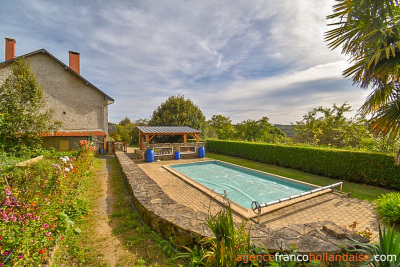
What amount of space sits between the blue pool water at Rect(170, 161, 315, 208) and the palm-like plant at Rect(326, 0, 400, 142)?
437cm

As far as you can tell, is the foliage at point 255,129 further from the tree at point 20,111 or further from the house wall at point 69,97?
the tree at point 20,111

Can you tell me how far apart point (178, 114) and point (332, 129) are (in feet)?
61.7

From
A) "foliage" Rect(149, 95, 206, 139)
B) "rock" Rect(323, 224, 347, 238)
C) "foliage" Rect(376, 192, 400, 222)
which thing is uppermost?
"foliage" Rect(149, 95, 206, 139)

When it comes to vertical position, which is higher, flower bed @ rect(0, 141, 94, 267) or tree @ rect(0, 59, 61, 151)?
tree @ rect(0, 59, 61, 151)

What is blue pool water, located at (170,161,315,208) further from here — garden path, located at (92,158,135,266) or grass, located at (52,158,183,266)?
garden path, located at (92,158,135,266)

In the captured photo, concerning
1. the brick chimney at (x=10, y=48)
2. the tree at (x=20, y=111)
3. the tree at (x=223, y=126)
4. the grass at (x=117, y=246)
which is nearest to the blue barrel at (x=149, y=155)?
the tree at (x=20, y=111)

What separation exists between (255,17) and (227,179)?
29.2ft

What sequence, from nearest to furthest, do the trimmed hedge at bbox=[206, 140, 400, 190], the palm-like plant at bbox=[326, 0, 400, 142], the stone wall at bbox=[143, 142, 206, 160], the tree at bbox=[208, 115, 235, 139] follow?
1. the palm-like plant at bbox=[326, 0, 400, 142]
2. the trimmed hedge at bbox=[206, 140, 400, 190]
3. the stone wall at bbox=[143, 142, 206, 160]
4. the tree at bbox=[208, 115, 235, 139]

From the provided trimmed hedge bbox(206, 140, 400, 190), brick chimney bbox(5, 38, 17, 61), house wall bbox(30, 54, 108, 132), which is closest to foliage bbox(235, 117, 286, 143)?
trimmed hedge bbox(206, 140, 400, 190)

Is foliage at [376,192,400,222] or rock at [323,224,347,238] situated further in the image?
foliage at [376,192,400,222]

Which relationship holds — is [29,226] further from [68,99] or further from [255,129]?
[255,129]

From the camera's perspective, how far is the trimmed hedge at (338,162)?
24.2 feet

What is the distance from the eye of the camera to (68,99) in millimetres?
15031

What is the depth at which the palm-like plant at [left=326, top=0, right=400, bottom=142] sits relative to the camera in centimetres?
451
